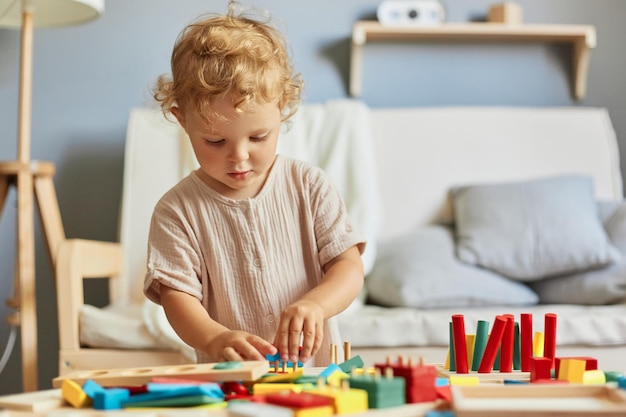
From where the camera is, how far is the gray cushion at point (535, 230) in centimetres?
182

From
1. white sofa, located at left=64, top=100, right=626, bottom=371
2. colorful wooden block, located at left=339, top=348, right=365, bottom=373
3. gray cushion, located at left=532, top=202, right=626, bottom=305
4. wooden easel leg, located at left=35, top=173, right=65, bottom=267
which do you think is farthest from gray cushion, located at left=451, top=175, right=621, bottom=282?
colorful wooden block, located at left=339, top=348, right=365, bottom=373

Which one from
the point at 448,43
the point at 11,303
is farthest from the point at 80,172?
the point at 448,43

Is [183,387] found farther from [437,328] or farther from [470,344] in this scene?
[437,328]

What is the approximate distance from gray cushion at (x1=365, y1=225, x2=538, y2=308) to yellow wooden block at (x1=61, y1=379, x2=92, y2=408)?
3.85ft

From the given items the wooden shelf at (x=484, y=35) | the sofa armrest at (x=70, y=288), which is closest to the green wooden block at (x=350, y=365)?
the sofa armrest at (x=70, y=288)

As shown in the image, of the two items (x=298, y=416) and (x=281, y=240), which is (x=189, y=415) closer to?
(x=298, y=416)

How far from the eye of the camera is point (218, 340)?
849 millimetres

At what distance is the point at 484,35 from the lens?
231cm

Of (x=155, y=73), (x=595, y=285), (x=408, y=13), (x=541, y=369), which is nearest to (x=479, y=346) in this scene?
(x=541, y=369)

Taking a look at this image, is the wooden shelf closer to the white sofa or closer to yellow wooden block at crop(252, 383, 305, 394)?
the white sofa

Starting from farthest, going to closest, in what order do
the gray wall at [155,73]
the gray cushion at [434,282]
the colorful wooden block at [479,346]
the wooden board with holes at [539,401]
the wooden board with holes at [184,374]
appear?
the gray wall at [155,73]
the gray cushion at [434,282]
the colorful wooden block at [479,346]
the wooden board with holes at [184,374]
the wooden board with holes at [539,401]

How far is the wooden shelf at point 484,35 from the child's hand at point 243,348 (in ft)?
5.16

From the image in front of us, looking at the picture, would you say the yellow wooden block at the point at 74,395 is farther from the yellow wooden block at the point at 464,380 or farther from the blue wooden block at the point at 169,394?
the yellow wooden block at the point at 464,380

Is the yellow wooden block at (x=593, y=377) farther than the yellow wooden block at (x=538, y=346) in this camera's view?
No
